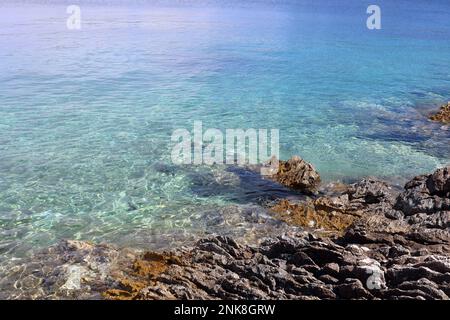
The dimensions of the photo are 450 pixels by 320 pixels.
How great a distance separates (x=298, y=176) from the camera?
63.7 feet

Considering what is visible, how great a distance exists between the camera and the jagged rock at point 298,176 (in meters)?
19.1

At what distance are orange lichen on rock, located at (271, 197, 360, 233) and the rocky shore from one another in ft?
0.13

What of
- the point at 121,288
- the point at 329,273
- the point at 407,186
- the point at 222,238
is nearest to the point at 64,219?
the point at 121,288

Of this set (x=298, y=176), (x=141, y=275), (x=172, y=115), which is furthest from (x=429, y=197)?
(x=172, y=115)

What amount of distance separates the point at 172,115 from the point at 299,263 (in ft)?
66.6

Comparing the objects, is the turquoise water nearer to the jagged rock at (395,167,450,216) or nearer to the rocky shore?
the rocky shore

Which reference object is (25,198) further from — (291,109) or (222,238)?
(291,109)

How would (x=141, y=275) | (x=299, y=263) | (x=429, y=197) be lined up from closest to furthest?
(x=299, y=263) < (x=141, y=275) < (x=429, y=197)

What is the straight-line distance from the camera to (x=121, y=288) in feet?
40.4

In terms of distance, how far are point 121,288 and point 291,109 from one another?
78.6 ft

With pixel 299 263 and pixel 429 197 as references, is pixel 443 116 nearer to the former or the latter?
pixel 429 197

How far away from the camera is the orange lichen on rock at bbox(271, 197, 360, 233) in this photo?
635 inches

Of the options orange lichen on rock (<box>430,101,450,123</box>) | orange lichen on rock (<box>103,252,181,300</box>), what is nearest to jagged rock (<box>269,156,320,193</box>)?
orange lichen on rock (<box>103,252,181,300</box>)

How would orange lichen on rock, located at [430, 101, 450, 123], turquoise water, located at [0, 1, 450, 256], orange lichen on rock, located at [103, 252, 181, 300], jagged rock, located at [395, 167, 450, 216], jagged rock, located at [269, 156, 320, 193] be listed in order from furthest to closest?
orange lichen on rock, located at [430, 101, 450, 123]
jagged rock, located at [269, 156, 320, 193]
turquoise water, located at [0, 1, 450, 256]
jagged rock, located at [395, 167, 450, 216]
orange lichen on rock, located at [103, 252, 181, 300]
